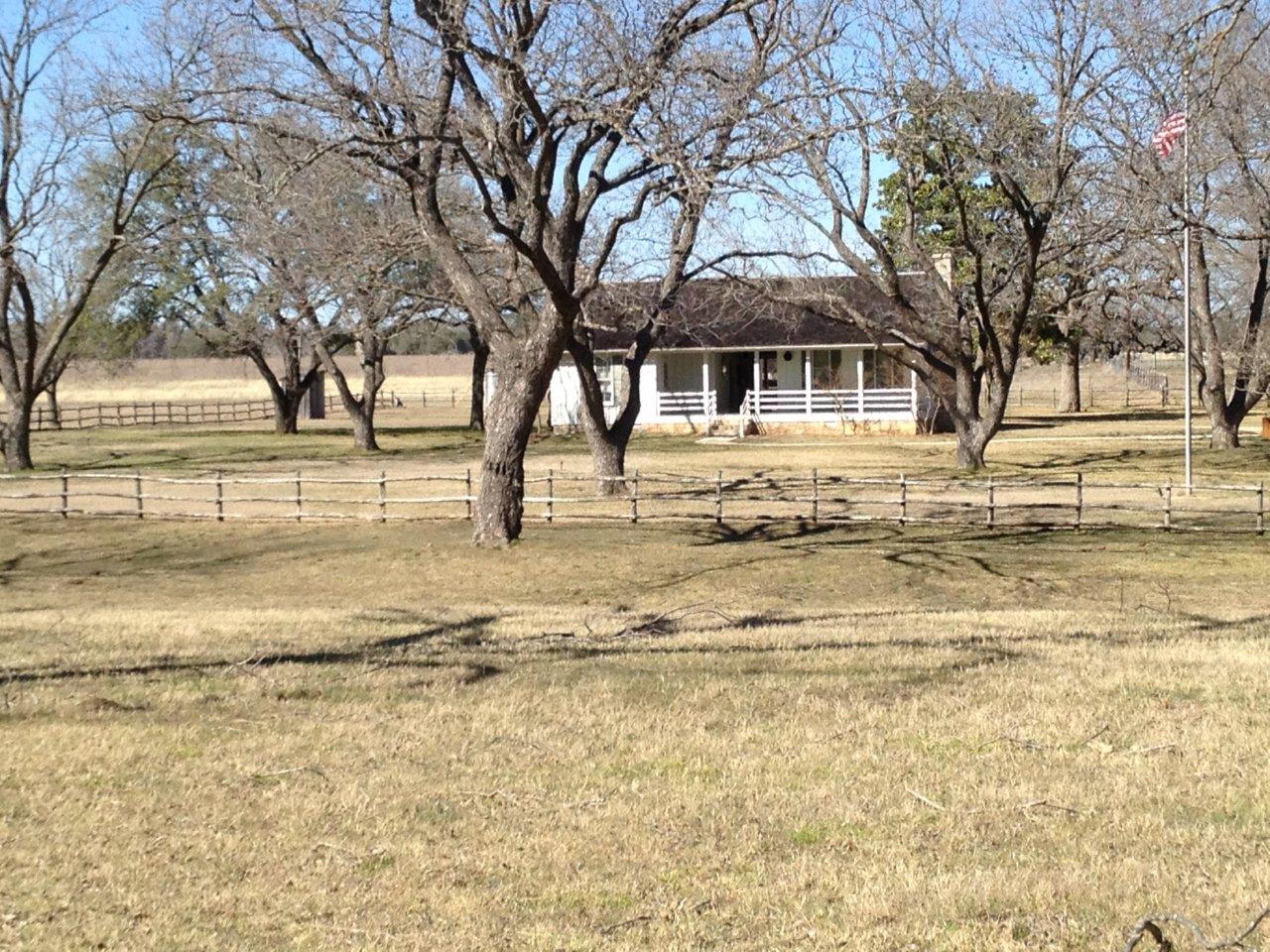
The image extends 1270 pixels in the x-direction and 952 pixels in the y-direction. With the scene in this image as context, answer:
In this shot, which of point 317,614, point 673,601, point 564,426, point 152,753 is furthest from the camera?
point 564,426

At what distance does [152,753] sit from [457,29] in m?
11.0

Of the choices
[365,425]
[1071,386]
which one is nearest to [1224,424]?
[365,425]

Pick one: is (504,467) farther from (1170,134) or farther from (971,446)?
(971,446)

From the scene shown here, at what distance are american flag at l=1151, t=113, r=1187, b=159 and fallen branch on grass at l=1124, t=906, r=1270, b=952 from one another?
18.0m

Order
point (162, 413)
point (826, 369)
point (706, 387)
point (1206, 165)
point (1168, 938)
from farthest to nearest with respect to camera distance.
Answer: point (162, 413)
point (826, 369)
point (706, 387)
point (1206, 165)
point (1168, 938)

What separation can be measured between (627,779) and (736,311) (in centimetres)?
3326

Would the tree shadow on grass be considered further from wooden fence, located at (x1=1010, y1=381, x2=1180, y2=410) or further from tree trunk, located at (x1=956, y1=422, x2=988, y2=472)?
wooden fence, located at (x1=1010, y1=381, x2=1180, y2=410)

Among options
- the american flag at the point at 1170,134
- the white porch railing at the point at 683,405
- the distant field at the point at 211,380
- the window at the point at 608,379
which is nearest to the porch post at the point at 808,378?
the white porch railing at the point at 683,405

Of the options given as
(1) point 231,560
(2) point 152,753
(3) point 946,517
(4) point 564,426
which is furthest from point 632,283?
(4) point 564,426

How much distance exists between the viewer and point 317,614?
14500 mm

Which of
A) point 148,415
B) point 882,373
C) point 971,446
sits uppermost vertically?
point 882,373

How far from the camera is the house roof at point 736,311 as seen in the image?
27.6 metres

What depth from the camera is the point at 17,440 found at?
123 feet

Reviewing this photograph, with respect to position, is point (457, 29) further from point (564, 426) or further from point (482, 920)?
point (564, 426)
